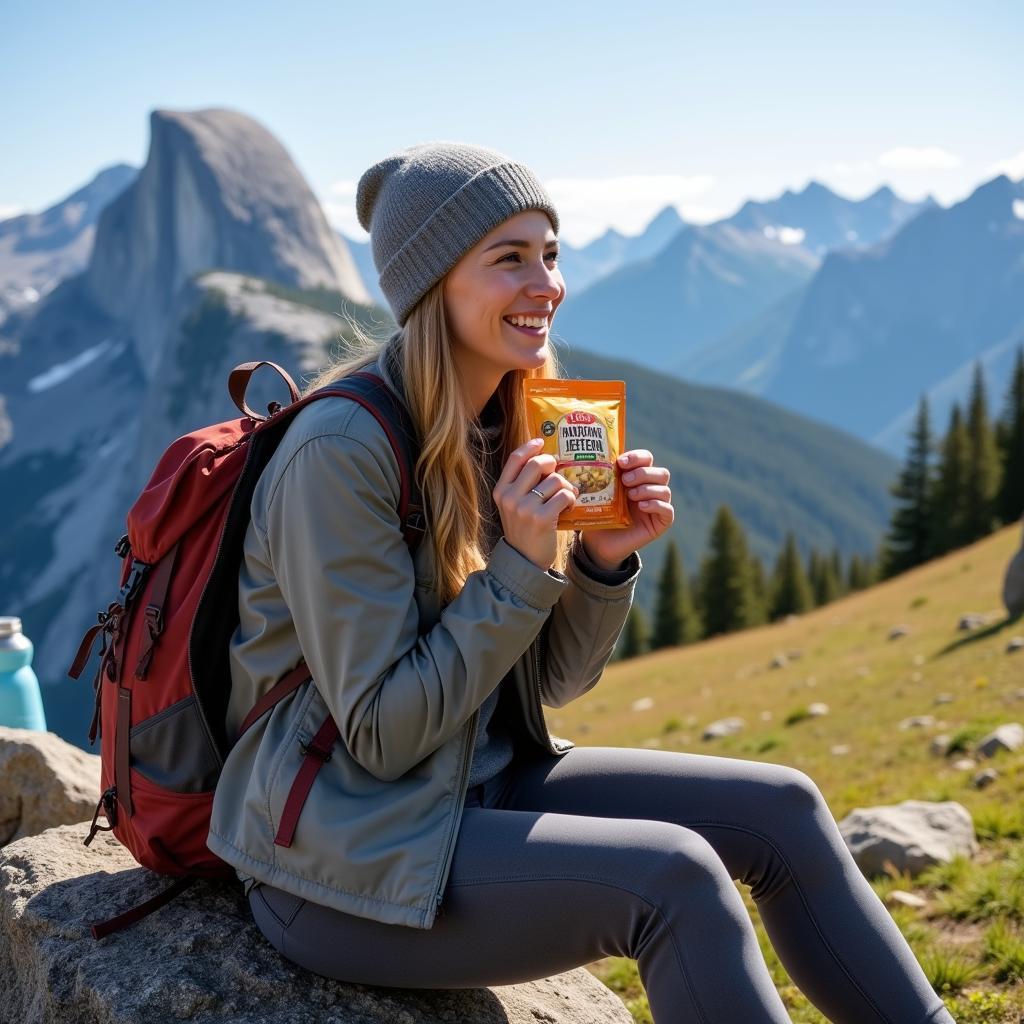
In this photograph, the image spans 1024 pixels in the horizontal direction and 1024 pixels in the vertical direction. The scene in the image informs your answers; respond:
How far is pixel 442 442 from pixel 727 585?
54.8 m

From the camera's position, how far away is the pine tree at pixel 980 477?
171 ft

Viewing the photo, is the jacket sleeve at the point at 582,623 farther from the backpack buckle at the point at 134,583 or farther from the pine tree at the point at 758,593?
the pine tree at the point at 758,593

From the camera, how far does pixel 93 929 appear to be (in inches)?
135

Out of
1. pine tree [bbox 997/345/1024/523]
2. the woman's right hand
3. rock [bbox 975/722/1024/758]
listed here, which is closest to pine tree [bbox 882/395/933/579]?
pine tree [bbox 997/345/1024/523]

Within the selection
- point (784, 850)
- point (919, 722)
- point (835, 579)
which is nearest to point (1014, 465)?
point (835, 579)

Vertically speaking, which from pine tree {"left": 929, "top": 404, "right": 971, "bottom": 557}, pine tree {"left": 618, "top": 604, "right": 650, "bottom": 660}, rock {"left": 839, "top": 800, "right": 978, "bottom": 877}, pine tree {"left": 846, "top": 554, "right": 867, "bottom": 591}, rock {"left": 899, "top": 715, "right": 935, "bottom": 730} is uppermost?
rock {"left": 839, "top": 800, "right": 978, "bottom": 877}

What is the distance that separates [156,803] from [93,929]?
51 cm

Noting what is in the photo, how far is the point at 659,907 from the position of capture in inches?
109

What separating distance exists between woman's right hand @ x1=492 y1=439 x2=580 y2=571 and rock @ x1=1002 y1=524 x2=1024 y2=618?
16.4 metres

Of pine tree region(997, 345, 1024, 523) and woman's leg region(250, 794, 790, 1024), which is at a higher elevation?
woman's leg region(250, 794, 790, 1024)

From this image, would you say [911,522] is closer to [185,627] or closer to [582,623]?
[582,623]

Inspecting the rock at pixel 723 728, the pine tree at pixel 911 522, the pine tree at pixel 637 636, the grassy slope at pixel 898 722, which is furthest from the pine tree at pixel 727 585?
the rock at pixel 723 728

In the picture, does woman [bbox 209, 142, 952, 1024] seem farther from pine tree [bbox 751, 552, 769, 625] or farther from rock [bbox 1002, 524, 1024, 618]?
pine tree [bbox 751, 552, 769, 625]

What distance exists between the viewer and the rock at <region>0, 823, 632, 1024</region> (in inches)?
123
